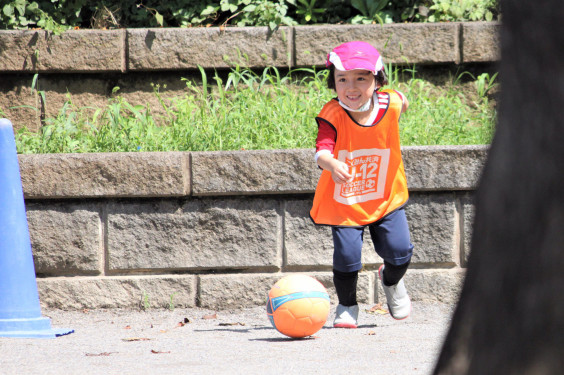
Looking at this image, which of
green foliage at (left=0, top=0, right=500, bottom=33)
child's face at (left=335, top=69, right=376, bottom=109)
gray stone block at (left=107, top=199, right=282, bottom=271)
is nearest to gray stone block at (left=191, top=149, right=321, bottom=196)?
gray stone block at (left=107, top=199, right=282, bottom=271)

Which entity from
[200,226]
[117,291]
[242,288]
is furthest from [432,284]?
[117,291]

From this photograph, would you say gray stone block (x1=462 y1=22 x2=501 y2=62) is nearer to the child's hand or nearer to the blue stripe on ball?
the child's hand

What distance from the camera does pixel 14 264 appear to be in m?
4.15

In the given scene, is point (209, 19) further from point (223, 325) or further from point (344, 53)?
point (223, 325)

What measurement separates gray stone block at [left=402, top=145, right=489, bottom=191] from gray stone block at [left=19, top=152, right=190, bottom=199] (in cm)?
152

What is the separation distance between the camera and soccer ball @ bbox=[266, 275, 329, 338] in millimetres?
3926

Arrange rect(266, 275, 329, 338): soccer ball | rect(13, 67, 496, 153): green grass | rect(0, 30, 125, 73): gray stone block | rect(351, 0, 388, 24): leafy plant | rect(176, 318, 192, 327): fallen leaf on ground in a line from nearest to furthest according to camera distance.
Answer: rect(266, 275, 329, 338): soccer ball, rect(176, 318, 192, 327): fallen leaf on ground, rect(13, 67, 496, 153): green grass, rect(0, 30, 125, 73): gray stone block, rect(351, 0, 388, 24): leafy plant

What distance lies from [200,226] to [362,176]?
1.22 m

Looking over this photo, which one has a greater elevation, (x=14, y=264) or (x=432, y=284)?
(x=14, y=264)

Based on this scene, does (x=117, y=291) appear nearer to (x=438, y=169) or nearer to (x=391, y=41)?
(x=438, y=169)

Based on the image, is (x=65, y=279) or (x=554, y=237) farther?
(x=65, y=279)

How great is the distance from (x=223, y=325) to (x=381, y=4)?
374 cm

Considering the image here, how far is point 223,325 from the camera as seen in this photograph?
4633 millimetres

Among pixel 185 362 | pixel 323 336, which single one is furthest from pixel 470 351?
pixel 323 336
